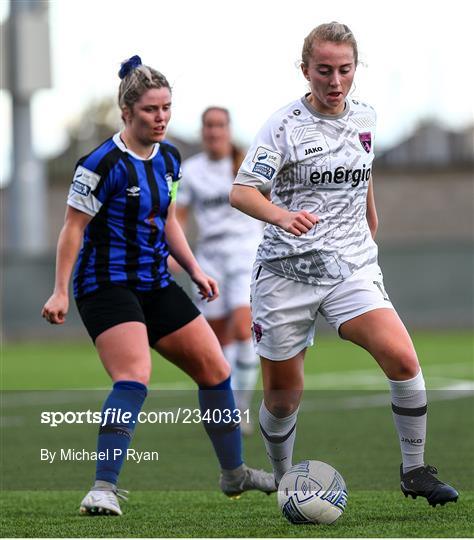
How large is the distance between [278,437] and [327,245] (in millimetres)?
980

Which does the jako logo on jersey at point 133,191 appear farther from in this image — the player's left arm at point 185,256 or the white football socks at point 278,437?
the white football socks at point 278,437

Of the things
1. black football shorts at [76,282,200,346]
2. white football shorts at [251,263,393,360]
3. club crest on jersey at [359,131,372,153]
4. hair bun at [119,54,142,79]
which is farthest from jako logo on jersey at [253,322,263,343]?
hair bun at [119,54,142,79]

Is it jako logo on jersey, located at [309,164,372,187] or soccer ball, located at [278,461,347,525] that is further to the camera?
jako logo on jersey, located at [309,164,372,187]

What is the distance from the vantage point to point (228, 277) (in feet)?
32.6

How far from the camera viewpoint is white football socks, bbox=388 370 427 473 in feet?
18.3

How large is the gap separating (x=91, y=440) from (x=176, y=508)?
317cm

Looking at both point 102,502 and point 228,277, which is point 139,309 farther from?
point 228,277

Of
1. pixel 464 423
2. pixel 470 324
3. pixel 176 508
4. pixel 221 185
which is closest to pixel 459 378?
pixel 464 423

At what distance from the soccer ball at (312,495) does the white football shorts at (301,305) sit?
541mm

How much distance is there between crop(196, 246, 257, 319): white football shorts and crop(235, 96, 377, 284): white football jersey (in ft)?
13.5

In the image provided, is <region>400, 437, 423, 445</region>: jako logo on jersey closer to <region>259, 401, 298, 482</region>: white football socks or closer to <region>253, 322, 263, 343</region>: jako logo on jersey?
<region>259, 401, 298, 482</region>: white football socks

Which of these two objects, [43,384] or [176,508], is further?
[43,384]

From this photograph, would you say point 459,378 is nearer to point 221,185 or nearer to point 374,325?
point 221,185

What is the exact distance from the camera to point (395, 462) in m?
7.71
